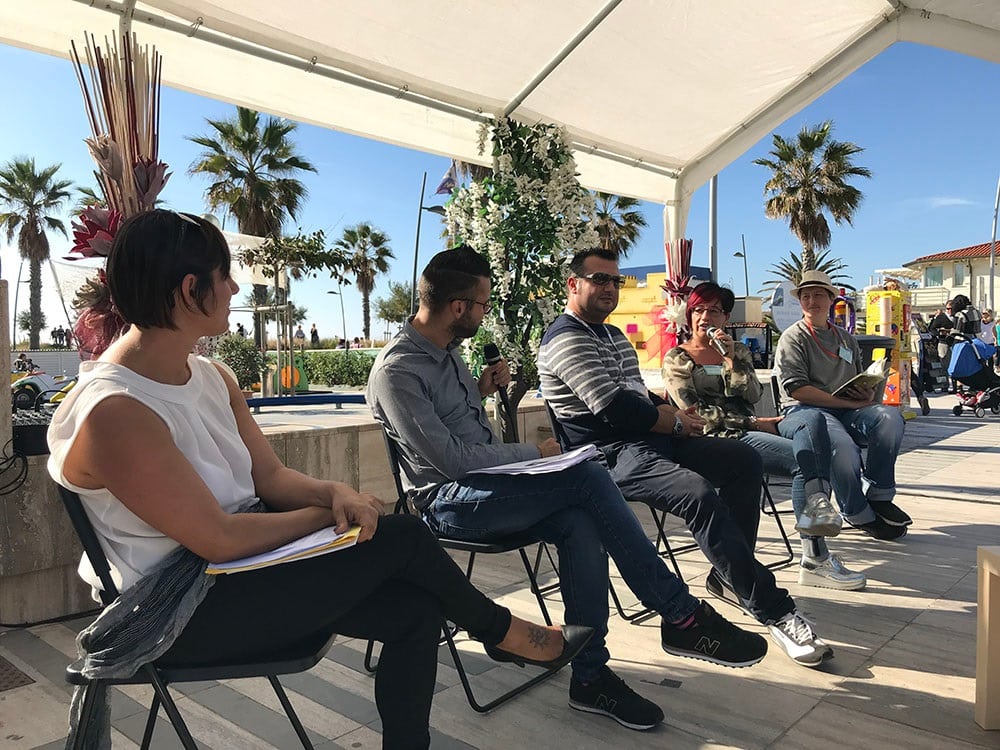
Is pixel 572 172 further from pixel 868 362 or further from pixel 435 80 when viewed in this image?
pixel 868 362

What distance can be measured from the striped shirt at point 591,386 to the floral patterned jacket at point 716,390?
23.5 inches

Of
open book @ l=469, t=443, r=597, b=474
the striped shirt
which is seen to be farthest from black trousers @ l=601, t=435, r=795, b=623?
open book @ l=469, t=443, r=597, b=474

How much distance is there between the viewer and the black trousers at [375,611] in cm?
148

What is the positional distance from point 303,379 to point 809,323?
40.7 feet

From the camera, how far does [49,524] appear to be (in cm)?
311

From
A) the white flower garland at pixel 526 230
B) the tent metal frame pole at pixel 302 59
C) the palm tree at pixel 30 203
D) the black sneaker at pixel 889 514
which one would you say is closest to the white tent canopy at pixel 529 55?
the tent metal frame pole at pixel 302 59

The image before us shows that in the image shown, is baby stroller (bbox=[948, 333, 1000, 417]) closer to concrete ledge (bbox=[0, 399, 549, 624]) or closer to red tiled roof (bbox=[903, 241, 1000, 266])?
concrete ledge (bbox=[0, 399, 549, 624])

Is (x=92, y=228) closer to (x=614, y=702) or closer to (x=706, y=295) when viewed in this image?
(x=614, y=702)

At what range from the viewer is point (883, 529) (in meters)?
4.25

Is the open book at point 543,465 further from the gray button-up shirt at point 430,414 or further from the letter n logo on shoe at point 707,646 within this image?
the letter n logo on shoe at point 707,646

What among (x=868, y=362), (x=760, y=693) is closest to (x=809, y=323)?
(x=760, y=693)

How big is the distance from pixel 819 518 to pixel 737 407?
0.77m

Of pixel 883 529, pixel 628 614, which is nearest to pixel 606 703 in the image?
pixel 628 614

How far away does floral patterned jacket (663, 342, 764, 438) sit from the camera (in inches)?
153
